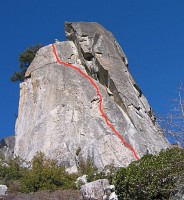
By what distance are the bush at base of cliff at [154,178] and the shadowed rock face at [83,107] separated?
7706 millimetres

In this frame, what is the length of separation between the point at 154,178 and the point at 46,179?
6.18 metres

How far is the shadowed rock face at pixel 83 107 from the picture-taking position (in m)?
22.0

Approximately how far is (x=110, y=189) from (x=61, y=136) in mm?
8252

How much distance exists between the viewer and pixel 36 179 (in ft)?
57.1

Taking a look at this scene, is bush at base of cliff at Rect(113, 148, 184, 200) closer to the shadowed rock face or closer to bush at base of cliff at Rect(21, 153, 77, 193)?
bush at base of cliff at Rect(21, 153, 77, 193)

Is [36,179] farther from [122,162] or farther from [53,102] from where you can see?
[53,102]

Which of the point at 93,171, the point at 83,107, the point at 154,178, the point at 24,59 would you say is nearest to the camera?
the point at 154,178

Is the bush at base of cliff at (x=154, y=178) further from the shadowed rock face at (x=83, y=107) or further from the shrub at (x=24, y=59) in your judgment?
the shrub at (x=24, y=59)

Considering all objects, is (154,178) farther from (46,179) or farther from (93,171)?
(93,171)

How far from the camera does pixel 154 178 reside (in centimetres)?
1254

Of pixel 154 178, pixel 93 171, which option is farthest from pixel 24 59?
pixel 154 178

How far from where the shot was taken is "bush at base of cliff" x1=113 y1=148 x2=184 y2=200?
1237 cm

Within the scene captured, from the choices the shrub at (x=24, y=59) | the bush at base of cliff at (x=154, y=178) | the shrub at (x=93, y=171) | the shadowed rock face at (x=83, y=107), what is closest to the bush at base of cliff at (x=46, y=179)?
the shrub at (x=93, y=171)

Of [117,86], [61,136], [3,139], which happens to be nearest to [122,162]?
[61,136]
